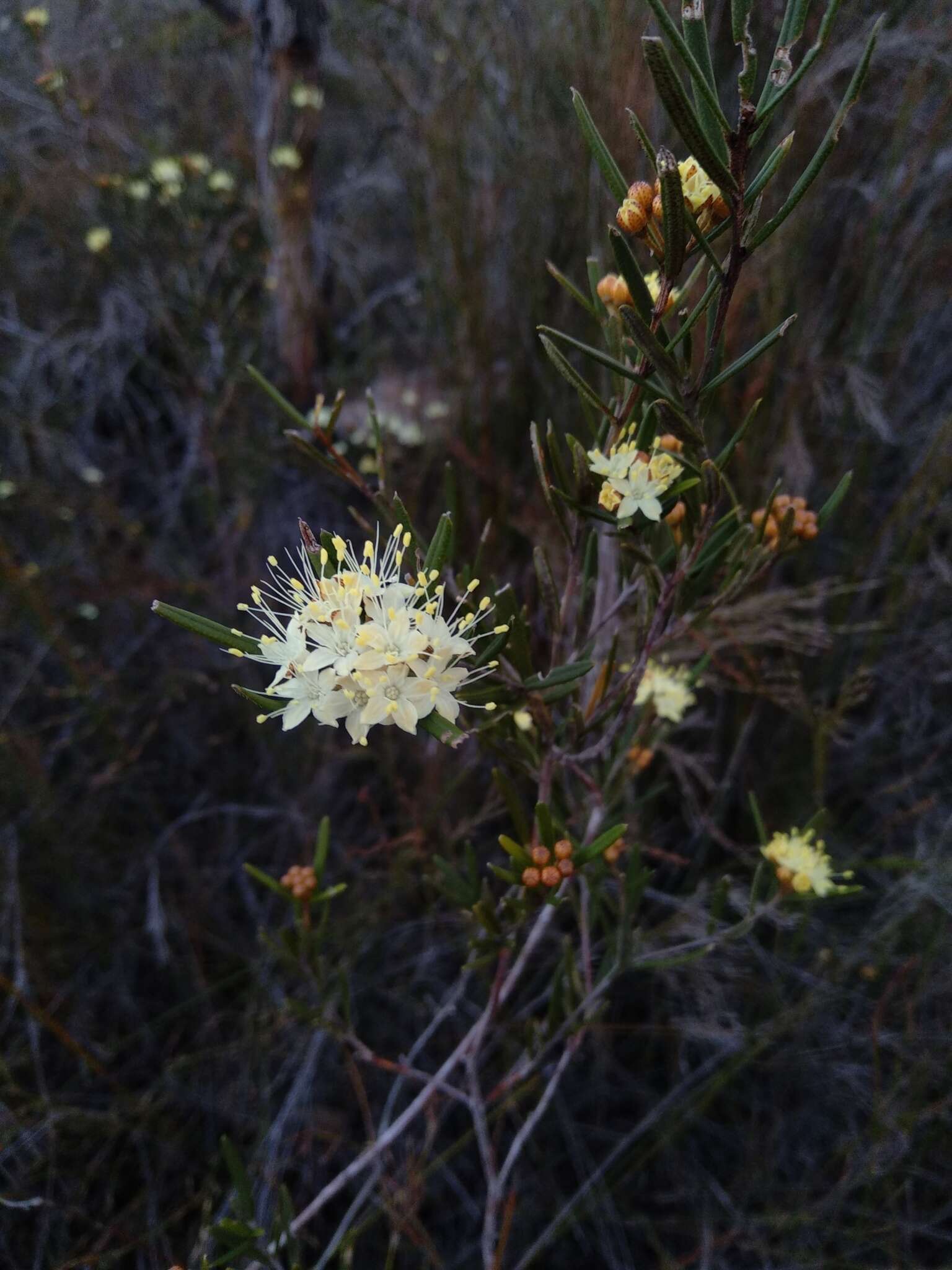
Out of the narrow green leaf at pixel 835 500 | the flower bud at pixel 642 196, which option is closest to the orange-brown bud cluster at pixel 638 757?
the narrow green leaf at pixel 835 500

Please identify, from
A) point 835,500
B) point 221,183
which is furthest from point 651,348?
point 221,183

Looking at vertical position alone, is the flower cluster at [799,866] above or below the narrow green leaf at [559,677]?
below

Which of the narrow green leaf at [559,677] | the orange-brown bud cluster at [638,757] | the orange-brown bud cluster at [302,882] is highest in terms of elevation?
the narrow green leaf at [559,677]

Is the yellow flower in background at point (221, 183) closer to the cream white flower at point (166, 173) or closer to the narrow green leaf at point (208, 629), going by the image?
the cream white flower at point (166, 173)

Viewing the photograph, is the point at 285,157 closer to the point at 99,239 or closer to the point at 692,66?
the point at 99,239

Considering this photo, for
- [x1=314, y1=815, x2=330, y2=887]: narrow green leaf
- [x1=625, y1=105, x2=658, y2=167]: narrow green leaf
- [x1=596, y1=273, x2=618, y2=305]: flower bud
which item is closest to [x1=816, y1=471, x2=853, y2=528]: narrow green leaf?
[x1=596, y1=273, x2=618, y2=305]: flower bud

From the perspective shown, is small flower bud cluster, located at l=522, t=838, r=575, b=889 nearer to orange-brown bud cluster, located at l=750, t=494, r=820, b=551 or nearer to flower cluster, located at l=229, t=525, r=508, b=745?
flower cluster, located at l=229, t=525, r=508, b=745
